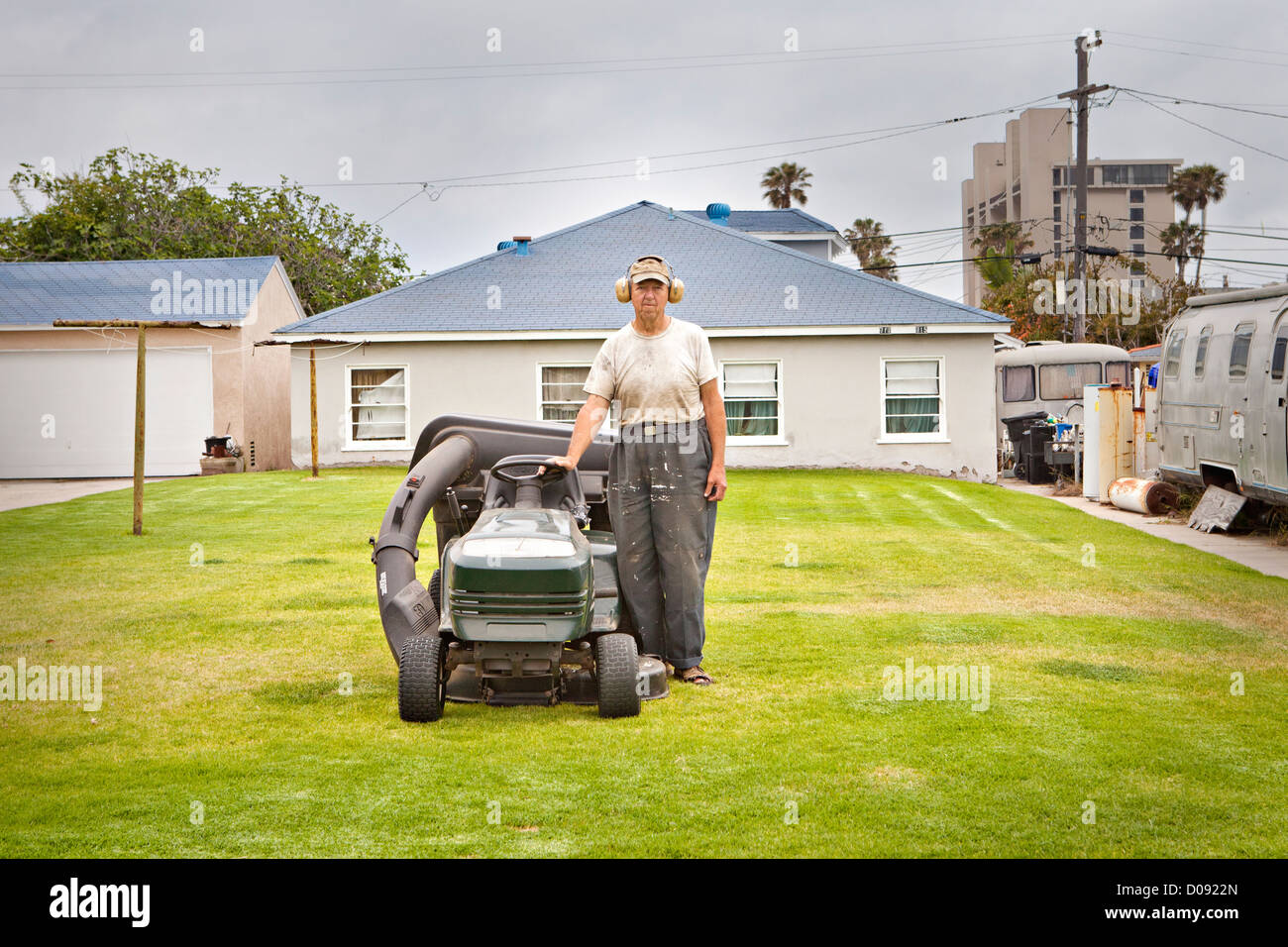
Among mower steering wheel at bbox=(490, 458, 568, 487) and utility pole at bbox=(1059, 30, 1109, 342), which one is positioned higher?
utility pole at bbox=(1059, 30, 1109, 342)

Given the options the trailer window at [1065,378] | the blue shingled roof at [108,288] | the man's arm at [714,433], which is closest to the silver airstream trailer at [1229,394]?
the man's arm at [714,433]

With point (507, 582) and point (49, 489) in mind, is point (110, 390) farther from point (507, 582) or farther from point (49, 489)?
point (507, 582)

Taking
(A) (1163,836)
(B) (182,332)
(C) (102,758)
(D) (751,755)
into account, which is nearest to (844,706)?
(D) (751,755)

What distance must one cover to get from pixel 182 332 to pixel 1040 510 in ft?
62.2

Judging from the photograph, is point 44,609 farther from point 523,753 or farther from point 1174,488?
point 1174,488

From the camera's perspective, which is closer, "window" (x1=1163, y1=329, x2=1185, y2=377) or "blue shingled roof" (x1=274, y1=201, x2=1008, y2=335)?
"window" (x1=1163, y1=329, x2=1185, y2=377)

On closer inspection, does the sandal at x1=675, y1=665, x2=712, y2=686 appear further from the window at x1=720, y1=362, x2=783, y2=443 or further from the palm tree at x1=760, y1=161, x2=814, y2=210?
the palm tree at x1=760, y1=161, x2=814, y2=210

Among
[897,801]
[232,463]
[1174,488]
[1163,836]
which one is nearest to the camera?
[1163,836]

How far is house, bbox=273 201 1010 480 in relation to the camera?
27.2m

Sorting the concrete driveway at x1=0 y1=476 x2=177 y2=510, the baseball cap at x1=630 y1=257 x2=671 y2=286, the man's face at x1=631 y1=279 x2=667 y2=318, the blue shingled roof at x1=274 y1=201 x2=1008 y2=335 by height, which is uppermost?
the blue shingled roof at x1=274 y1=201 x2=1008 y2=335

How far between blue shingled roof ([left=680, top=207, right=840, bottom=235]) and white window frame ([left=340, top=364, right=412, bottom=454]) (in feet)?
57.4

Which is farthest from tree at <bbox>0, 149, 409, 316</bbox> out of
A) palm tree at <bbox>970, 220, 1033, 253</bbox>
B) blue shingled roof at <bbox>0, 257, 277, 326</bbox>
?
palm tree at <bbox>970, 220, 1033, 253</bbox>

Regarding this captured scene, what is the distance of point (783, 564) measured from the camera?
12359 mm

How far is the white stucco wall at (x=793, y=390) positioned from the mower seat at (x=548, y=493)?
1990 cm
